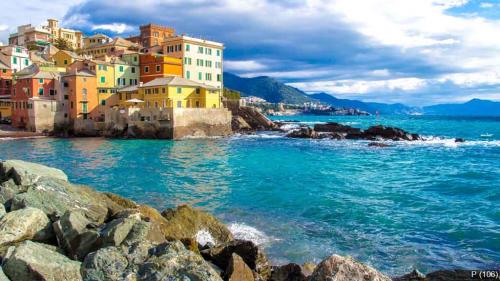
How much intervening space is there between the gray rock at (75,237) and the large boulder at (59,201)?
1.00 metres

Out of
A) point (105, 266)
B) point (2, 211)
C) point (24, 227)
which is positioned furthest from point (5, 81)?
point (105, 266)

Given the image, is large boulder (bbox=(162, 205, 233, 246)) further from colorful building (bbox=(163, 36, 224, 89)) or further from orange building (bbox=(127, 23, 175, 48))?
orange building (bbox=(127, 23, 175, 48))

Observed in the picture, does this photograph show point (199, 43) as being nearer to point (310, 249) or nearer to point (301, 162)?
point (301, 162)

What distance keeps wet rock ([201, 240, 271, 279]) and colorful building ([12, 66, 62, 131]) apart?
200 ft

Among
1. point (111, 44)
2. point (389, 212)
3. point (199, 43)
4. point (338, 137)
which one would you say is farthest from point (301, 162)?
point (111, 44)

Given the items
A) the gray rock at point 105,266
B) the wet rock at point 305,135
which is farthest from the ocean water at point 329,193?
the wet rock at point 305,135

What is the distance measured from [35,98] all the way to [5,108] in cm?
1464

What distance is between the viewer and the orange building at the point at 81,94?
63.5m

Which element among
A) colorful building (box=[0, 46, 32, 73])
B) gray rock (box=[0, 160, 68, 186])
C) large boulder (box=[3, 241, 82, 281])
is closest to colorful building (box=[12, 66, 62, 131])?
colorful building (box=[0, 46, 32, 73])

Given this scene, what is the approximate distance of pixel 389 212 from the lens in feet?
61.9

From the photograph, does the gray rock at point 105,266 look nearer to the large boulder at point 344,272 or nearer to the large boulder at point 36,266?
the large boulder at point 36,266

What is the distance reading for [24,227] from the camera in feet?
31.0

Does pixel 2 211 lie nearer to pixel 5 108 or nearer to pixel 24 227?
pixel 24 227

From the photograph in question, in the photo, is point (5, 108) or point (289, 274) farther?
point (5, 108)
